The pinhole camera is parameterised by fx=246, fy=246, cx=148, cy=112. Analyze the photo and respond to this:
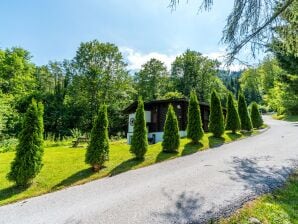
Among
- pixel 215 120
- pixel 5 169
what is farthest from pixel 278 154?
pixel 5 169

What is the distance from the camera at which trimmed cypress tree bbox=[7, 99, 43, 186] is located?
805 cm

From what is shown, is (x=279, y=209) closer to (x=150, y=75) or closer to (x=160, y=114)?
(x=160, y=114)

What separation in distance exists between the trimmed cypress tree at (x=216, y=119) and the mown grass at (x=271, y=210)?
9.51 metres

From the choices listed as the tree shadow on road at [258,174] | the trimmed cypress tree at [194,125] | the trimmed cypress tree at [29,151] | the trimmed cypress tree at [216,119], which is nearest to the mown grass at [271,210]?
the tree shadow on road at [258,174]

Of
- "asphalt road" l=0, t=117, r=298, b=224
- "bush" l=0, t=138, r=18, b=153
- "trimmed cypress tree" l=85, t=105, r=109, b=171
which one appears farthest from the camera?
"bush" l=0, t=138, r=18, b=153

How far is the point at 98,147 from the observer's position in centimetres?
972

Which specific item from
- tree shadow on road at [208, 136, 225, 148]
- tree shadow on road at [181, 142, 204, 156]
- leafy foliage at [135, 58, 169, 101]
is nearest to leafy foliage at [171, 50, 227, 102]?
leafy foliage at [135, 58, 169, 101]

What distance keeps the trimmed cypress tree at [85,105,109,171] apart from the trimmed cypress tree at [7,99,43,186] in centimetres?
185

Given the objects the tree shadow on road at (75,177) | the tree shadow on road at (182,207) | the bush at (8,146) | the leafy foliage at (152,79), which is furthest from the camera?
the leafy foliage at (152,79)

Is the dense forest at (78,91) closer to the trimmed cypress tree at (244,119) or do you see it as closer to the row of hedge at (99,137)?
the trimmed cypress tree at (244,119)

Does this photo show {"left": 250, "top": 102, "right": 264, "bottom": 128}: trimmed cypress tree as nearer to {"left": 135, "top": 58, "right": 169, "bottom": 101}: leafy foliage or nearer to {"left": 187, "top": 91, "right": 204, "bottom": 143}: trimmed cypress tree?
{"left": 187, "top": 91, "right": 204, "bottom": 143}: trimmed cypress tree

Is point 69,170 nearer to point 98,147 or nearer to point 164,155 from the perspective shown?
point 98,147

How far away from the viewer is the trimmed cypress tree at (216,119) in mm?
15531

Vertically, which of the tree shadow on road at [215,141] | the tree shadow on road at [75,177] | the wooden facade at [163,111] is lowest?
the tree shadow on road at [75,177]
